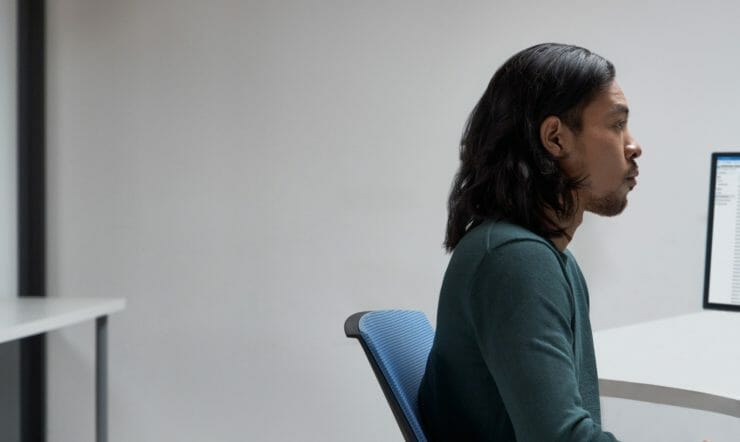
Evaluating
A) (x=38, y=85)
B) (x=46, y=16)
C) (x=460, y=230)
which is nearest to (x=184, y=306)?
(x=38, y=85)

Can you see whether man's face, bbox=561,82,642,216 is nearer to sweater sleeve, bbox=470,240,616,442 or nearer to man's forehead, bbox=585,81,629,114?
man's forehead, bbox=585,81,629,114

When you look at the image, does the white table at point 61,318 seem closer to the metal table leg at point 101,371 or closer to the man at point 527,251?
the metal table leg at point 101,371

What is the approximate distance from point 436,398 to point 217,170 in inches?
69.6

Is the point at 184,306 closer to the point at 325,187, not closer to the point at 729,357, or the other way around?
the point at 325,187

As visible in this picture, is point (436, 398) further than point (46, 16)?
No

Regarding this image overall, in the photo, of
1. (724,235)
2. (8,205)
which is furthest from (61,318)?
(724,235)

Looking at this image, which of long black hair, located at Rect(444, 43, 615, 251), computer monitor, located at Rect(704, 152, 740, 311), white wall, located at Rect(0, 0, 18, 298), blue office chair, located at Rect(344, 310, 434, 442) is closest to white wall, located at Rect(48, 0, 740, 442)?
white wall, located at Rect(0, 0, 18, 298)

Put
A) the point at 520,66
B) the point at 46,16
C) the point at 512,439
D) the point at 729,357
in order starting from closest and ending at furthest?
the point at 512,439
the point at 520,66
the point at 729,357
the point at 46,16

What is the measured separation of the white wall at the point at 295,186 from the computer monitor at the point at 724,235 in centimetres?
53

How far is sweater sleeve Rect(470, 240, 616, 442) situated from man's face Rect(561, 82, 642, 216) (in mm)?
181

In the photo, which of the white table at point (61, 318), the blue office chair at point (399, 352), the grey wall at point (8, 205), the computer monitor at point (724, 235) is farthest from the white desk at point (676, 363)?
the grey wall at point (8, 205)

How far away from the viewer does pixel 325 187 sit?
2498 mm

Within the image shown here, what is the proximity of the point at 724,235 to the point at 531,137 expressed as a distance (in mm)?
962

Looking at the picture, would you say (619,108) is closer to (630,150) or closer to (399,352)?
(630,150)
